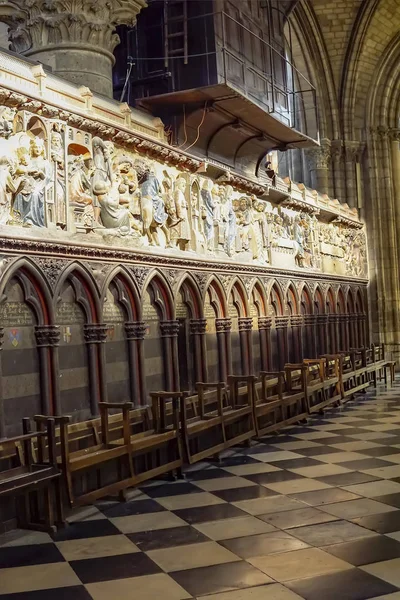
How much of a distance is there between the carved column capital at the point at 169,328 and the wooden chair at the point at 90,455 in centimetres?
222

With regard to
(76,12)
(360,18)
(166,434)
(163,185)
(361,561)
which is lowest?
(361,561)

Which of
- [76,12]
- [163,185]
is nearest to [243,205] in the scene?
[163,185]

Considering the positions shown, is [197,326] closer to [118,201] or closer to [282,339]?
[118,201]

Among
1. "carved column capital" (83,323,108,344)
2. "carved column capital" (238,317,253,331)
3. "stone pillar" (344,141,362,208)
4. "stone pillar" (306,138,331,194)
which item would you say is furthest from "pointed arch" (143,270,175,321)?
"stone pillar" (344,141,362,208)

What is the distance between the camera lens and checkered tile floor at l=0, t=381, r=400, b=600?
4766mm

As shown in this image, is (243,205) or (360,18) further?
(360,18)

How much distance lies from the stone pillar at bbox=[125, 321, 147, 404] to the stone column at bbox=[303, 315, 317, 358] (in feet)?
22.2

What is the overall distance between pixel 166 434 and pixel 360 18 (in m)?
16.2

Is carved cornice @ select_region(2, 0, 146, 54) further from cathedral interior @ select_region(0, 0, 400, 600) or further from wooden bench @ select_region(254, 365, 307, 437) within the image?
wooden bench @ select_region(254, 365, 307, 437)

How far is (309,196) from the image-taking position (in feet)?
54.3

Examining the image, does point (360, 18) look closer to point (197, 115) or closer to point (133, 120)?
point (197, 115)

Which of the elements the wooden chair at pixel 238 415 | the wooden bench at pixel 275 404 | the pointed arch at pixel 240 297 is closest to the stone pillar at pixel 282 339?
the wooden bench at pixel 275 404

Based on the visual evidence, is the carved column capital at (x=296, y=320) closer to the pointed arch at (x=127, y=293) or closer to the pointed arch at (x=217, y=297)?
the pointed arch at (x=217, y=297)

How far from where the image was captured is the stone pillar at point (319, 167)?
20484mm
